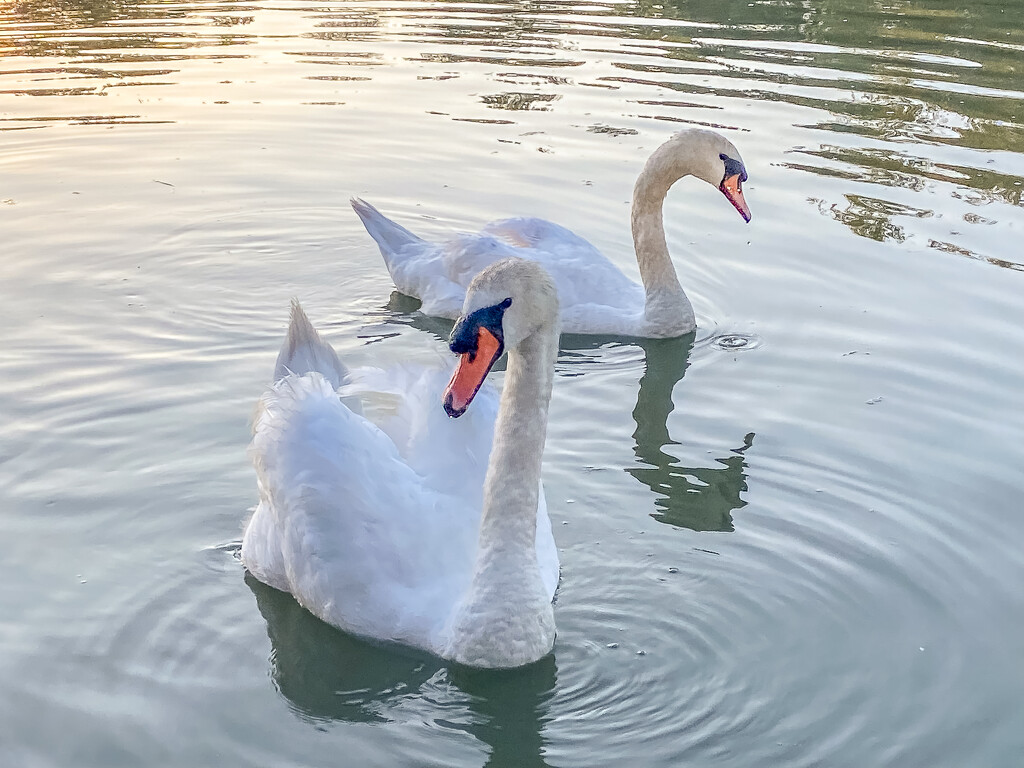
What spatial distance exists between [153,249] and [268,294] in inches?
49.9

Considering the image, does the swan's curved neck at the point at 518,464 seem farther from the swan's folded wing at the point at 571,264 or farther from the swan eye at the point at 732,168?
the swan eye at the point at 732,168

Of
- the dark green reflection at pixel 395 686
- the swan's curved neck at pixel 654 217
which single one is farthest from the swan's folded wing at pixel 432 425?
the swan's curved neck at pixel 654 217

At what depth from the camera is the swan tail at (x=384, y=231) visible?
10312mm

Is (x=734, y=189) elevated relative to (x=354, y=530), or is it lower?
elevated

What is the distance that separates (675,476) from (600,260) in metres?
2.77

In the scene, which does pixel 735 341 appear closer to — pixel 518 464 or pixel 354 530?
pixel 518 464

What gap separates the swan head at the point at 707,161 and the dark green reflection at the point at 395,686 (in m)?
5.01

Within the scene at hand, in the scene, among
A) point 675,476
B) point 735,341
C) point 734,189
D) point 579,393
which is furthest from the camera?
point 734,189

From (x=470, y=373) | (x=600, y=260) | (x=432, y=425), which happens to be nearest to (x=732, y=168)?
(x=600, y=260)

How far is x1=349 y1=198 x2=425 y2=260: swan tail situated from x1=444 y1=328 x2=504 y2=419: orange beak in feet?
16.9

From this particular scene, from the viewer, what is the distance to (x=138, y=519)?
6805 millimetres

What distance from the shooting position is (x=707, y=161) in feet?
32.6

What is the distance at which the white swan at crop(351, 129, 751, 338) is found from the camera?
9.59 meters

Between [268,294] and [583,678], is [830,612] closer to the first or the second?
[583,678]
